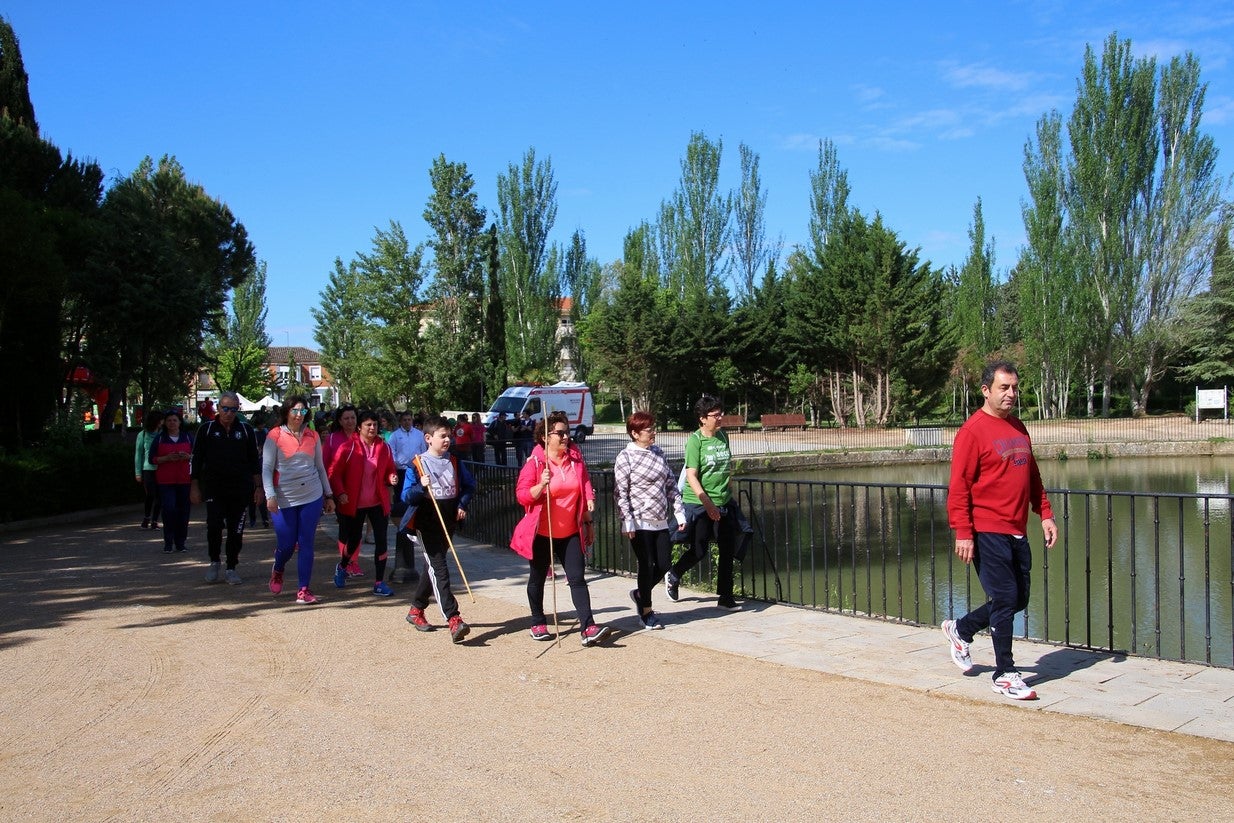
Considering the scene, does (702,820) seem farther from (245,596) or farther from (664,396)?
(664,396)

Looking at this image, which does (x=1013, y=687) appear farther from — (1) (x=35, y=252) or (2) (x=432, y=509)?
(1) (x=35, y=252)

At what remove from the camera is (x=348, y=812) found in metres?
3.83

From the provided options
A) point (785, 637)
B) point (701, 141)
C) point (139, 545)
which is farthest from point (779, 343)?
point (785, 637)

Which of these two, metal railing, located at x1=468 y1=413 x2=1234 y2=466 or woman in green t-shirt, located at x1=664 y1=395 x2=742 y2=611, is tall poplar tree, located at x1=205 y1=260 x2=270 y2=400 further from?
woman in green t-shirt, located at x1=664 y1=395 x2=742 y2=611

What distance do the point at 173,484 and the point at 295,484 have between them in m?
4.35

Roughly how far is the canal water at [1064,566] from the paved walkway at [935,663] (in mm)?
376

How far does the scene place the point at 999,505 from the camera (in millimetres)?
5266

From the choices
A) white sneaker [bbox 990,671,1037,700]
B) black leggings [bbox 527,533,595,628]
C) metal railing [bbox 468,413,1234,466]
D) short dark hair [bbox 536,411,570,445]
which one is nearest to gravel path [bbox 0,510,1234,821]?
white sneaker [bbox 990,671,1037,700]

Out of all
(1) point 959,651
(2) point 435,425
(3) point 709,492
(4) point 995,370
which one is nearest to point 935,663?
(1) point 959,651

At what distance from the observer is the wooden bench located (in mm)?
44312

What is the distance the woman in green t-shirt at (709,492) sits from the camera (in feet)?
24.4

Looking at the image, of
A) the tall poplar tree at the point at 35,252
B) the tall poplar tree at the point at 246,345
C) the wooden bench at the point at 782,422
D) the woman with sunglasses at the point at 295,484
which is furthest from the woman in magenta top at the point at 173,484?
the tall poplar tree at the point at 246,345

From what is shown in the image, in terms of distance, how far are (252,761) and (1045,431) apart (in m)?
39.1

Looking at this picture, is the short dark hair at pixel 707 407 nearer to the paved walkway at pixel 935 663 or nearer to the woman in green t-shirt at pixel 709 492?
the woman in green t-shirt at pixel 709 492
